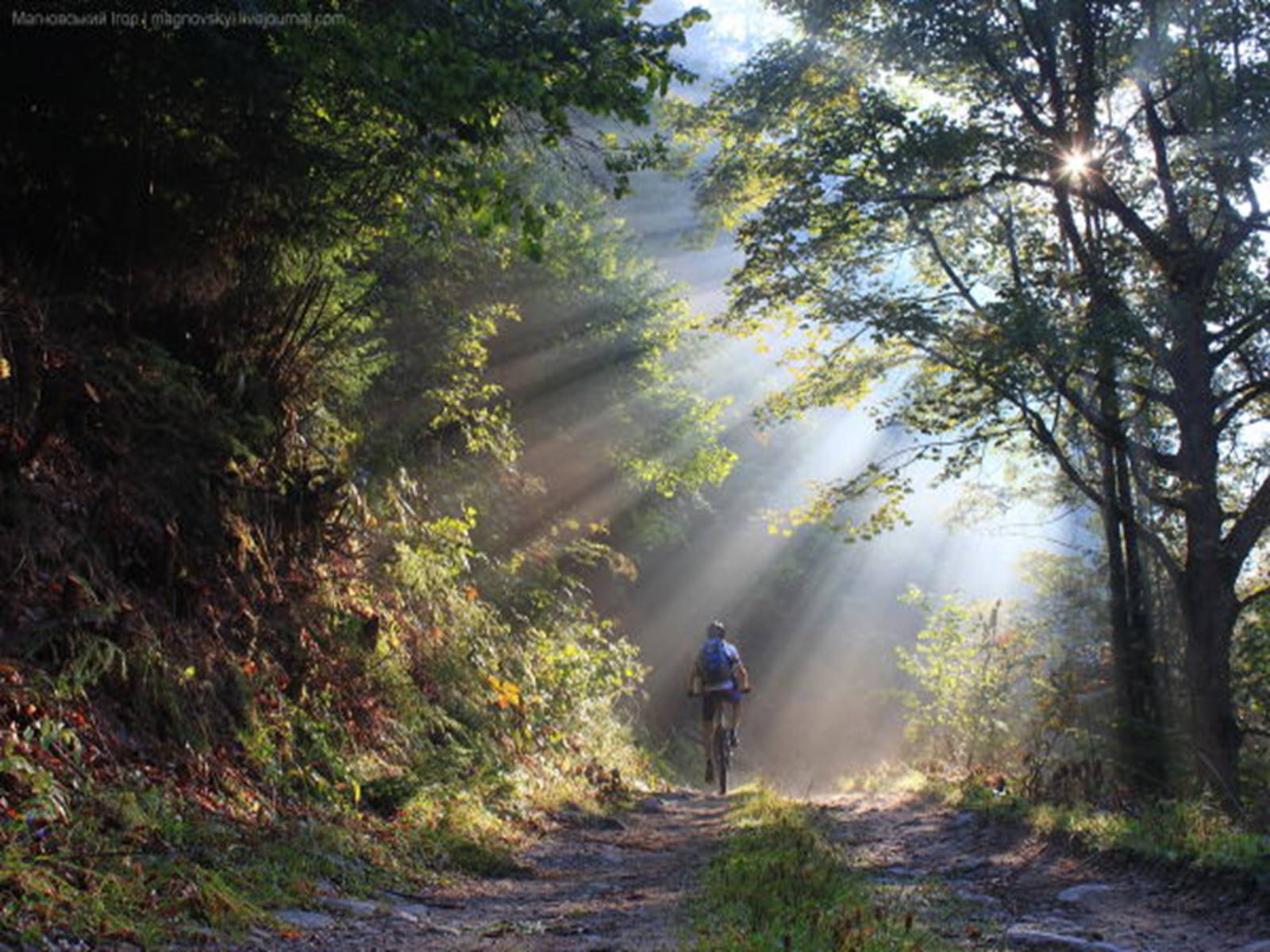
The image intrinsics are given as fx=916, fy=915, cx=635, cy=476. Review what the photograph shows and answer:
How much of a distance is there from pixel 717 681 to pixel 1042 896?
24.8 ft

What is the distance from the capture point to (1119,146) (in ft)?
37.5

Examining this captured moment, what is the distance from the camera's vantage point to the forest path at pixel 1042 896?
4219 mm

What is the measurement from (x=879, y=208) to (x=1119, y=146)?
305cm

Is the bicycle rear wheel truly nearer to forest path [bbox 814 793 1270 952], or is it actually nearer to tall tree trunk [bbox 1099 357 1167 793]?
forest path [bbox 814 793 1270 952]

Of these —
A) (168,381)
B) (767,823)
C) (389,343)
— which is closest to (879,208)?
(389,343)

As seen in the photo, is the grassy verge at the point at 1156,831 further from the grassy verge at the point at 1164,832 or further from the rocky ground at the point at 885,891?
the rocky ground at the point at 885,891

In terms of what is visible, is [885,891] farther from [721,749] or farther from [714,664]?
[721,749]

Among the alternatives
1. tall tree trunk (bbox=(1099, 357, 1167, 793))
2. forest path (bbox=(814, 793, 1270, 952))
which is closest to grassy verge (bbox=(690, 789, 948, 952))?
forest path (bbox=(814, 793, 1270, 952))

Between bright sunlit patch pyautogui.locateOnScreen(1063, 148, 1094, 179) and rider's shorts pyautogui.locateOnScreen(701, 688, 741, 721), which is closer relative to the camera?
bright sunlit patch pyautogui.locateOnScreen(1063, 148, 1094, 179)

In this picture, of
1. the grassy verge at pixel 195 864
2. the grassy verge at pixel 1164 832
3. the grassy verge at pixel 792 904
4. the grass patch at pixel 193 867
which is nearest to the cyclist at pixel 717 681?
the grassy verge at pixel 1164 832

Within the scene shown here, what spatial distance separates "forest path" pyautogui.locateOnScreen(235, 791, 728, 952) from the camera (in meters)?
3.85

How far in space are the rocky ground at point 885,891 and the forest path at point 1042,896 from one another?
1 cm

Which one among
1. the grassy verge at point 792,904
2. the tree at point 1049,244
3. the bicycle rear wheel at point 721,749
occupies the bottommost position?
the bicycle rear wheel at point 721,749

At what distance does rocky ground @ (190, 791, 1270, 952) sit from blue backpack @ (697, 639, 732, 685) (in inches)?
191
